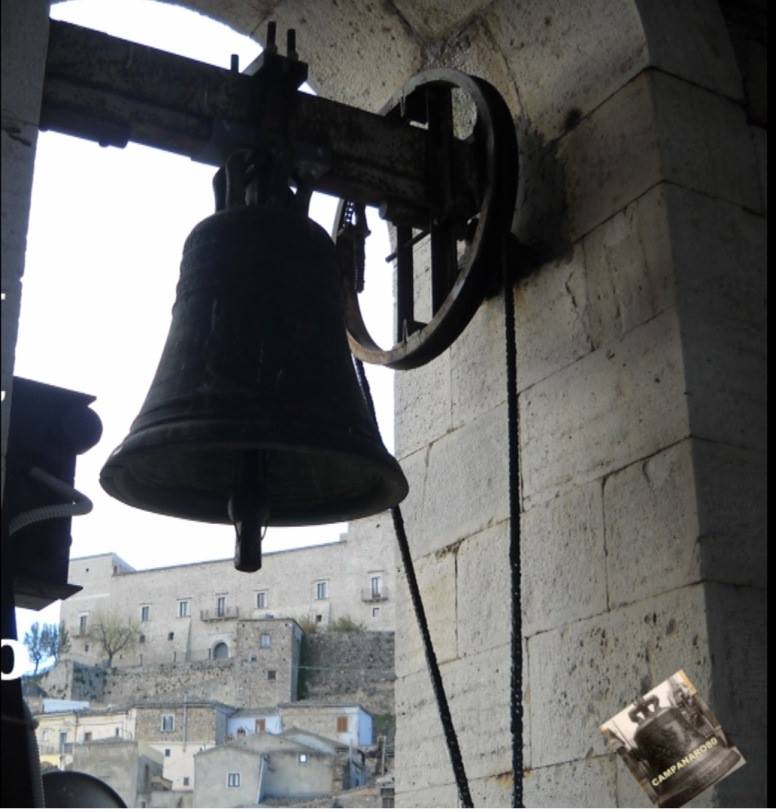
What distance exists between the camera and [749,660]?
2.17 meters

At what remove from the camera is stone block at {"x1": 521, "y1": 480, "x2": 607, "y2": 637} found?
246cm

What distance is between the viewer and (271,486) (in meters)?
2.58

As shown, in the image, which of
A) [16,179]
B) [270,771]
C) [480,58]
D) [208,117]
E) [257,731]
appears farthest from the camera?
[257,731]

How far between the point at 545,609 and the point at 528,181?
0.96m

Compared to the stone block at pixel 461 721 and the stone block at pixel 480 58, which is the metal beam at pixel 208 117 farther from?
the stone block at pixel 461 721

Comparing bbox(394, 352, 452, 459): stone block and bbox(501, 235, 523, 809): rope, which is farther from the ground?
bbox(394, 352, 452, 459): stone block

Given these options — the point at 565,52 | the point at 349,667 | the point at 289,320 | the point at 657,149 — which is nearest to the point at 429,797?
the point at 289,320

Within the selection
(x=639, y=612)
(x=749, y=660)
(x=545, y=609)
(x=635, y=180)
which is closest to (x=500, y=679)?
(x=545, y=609)

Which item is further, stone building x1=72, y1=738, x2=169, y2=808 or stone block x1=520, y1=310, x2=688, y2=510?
stone building x1=72, y1=738, x2=169, y2=808

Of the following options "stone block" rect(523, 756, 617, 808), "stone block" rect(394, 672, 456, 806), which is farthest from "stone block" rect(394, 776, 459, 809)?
"stone block" rect(523, 756, 617, 808)

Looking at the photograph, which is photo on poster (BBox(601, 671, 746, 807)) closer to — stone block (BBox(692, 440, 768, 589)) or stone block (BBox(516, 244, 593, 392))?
stone block (BBox(692, 440, 768, 589))

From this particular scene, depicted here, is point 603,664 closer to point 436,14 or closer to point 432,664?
point 432,664

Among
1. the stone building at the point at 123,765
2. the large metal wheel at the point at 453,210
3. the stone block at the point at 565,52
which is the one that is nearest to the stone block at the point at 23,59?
the large metal wheel at the point at 453,210

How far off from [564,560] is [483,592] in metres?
0.30
